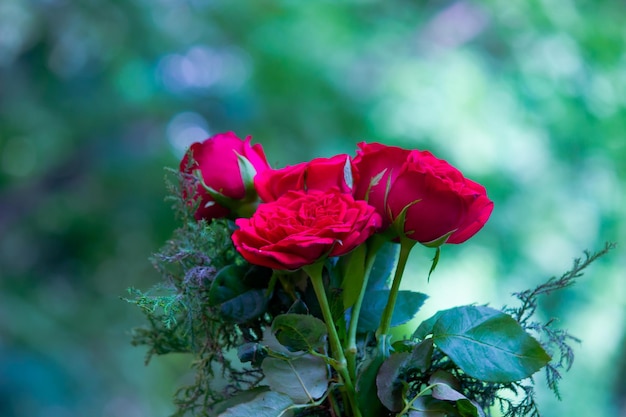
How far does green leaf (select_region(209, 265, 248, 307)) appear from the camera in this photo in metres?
0.36

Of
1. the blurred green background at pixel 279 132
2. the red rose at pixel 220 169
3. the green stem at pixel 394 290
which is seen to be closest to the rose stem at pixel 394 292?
the green stem at pixel 394 290

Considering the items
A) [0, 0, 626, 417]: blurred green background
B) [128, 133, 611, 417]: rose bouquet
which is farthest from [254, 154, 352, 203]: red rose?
[0, 0, 626, 417]: blurred green background

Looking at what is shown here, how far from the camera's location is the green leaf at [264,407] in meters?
0.31

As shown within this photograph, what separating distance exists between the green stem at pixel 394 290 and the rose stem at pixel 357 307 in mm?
13

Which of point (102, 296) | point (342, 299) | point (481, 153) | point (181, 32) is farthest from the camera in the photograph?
point (102, 296)

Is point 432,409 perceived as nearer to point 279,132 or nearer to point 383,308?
point 383,308

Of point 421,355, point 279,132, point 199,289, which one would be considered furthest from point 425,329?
point 279,132

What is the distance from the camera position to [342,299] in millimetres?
351

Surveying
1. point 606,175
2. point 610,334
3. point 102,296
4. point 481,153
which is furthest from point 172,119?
point 610,334

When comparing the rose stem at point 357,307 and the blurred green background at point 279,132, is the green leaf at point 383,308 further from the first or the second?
the blurred green background at point 279,132

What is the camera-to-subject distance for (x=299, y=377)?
33 centimetres

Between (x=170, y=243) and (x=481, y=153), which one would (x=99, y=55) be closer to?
(x=481, y=153)

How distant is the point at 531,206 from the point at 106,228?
1.09 metres

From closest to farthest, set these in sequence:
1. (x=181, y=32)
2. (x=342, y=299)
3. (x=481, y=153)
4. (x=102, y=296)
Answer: (x=342, y=299) → (x=481, y=153) → (x=181, y=32) → (x=102, y=296)
